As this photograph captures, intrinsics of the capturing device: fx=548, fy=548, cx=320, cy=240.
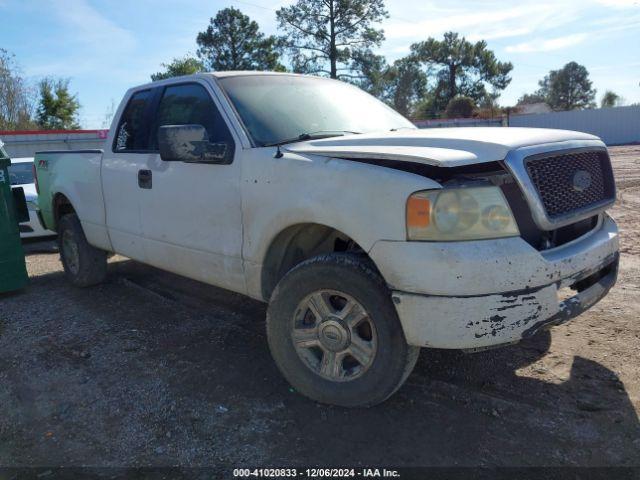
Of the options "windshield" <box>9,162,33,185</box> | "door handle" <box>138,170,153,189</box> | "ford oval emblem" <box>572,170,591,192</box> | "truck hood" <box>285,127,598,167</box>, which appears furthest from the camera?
"windshield" <box>9,162,33,185</box>

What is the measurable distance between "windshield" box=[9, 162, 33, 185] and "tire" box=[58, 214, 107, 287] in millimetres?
4301

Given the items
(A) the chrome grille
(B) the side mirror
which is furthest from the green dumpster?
(A) the chrome grille

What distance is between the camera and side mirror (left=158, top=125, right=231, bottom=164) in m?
3.54

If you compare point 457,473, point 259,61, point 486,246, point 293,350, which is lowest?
point 457,473

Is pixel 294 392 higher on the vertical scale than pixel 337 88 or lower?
lower

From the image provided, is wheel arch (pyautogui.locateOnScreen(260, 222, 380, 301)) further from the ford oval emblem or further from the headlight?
the ford oval emblem

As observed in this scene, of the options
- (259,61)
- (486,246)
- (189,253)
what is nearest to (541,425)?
(486,246)

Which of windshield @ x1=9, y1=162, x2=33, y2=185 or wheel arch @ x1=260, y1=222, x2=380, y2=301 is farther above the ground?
windshield @ x1=9, y1=162, x2=33, y2=185

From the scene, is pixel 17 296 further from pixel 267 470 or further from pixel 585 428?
pixel 585 428

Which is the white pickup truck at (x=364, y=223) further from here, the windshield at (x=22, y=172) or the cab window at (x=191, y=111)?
the windshield at (x=22, y=172)

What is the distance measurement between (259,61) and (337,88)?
43.0m

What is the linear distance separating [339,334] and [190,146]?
160 centimetres

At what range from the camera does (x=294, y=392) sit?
3.38 m

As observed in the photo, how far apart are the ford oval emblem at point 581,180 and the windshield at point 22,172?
30.1ft
